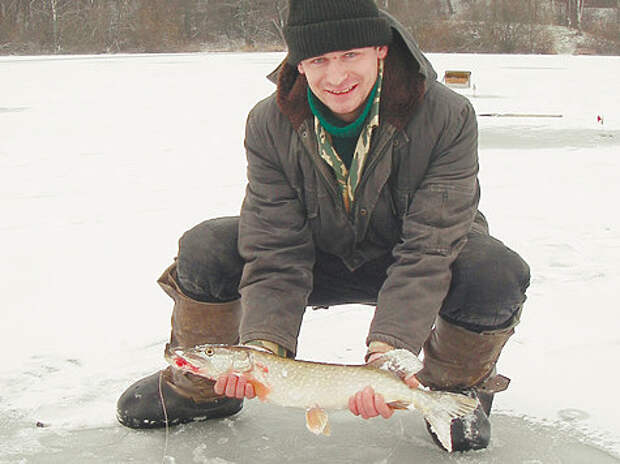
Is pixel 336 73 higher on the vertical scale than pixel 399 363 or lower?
higher

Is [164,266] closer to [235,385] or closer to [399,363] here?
[235,385]

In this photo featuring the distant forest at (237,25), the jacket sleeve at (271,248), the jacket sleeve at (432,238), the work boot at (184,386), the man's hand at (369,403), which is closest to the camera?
the man's hand at (369,403)

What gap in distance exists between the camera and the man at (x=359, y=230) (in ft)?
7.86

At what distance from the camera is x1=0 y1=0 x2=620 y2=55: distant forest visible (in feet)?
141

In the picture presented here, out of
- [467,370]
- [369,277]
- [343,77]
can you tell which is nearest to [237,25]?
[369,277]

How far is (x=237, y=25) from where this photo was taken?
47.9 m

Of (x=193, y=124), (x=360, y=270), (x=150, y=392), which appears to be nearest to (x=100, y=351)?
(x=150, y=392)

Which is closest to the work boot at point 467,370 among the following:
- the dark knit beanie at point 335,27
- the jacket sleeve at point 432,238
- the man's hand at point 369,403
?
the jacket sleeve at point 432,238

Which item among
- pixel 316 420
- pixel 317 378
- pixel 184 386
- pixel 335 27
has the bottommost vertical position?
pixel 184 386

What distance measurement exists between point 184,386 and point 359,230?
78cm

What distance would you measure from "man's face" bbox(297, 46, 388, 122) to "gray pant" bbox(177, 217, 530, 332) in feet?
1.71

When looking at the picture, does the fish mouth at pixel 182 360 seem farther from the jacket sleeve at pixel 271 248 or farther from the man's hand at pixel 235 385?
the jacket sleeve at pixel 271 248

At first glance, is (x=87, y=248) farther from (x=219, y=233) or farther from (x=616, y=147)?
(x=616, y=147)

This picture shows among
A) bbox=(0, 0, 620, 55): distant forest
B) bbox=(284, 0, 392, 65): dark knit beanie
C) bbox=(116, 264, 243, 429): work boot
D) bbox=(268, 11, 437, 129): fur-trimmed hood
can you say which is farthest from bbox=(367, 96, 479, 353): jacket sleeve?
bbox=(0, 0, 620, 55): distant forest
